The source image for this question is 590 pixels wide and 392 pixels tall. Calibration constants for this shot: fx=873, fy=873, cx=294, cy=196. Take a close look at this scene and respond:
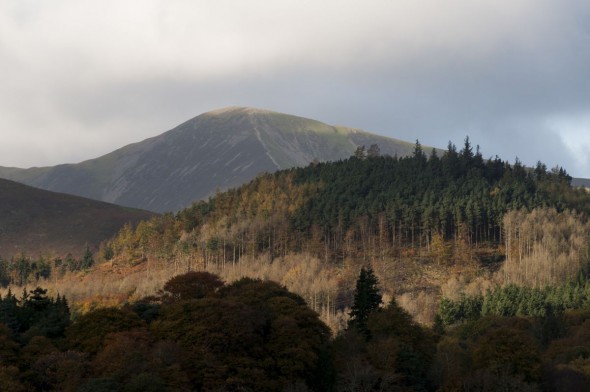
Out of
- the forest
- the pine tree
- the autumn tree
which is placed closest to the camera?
the forest

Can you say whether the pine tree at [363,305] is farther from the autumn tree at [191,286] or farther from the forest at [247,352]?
the autumn tree at [191,286]

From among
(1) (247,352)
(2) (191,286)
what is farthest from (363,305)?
(1) (247,352)

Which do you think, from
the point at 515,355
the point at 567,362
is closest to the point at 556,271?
the point at 567,362

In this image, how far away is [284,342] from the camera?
106 meters

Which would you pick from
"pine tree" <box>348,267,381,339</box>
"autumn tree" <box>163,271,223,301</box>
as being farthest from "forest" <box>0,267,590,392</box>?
"autumn tree" <box>163,271,223,301</box>

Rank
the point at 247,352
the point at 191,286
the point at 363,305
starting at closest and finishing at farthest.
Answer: the point at 247,352, the point at 363,305, the point at 191,286

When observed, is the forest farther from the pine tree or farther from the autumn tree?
the autumn tree

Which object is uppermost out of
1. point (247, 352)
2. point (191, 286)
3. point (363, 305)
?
point (191, 286)

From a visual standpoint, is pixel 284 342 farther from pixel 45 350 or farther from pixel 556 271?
pixel 556 271

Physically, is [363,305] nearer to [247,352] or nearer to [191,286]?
[191,286]

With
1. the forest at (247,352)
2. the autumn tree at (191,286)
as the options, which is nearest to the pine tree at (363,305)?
the forest at (247,352)

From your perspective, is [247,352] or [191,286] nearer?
[247,352]

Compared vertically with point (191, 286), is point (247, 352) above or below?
below

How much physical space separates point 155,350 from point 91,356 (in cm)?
941
